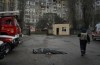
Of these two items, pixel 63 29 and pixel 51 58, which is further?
pixel 63 29

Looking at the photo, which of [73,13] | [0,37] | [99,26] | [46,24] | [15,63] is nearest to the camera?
[15,63]

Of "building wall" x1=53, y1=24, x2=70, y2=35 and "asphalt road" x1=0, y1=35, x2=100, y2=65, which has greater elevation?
"asphalt road" x1=0, y1=35, x2=100, y2=65

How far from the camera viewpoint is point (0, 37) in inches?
706

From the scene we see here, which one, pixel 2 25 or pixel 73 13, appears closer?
pixel 2 25

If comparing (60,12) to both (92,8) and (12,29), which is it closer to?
(92,8)

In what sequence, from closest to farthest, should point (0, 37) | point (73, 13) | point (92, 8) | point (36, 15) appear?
point (0, 37), point (92, 8), point (73, 13), point (36, 15)

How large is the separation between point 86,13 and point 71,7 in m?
6.33

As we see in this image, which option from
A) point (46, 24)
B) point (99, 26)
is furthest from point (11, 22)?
point (46, 24)

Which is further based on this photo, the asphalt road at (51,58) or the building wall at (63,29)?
the building wall at (63,29)

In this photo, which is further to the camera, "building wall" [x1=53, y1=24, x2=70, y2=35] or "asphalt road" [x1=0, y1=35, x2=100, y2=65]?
"building wall" [x1=53, y1=24, x2=70, y2=35]

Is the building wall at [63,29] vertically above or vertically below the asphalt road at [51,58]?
below

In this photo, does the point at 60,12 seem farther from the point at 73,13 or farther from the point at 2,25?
the point at 2,25

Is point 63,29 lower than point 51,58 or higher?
lower

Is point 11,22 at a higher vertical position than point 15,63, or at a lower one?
higher
